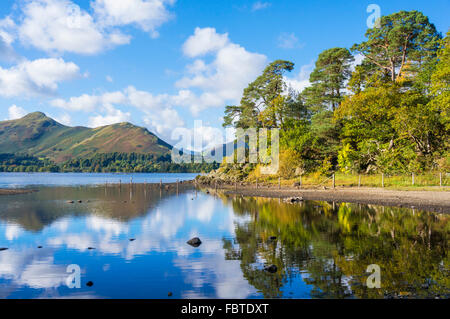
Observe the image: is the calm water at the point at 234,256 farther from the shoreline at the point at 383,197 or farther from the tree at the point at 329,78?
the tree at the point at 329,78

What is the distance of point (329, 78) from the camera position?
56312mm

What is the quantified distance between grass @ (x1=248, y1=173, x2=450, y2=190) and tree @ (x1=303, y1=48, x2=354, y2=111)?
14.0 meters

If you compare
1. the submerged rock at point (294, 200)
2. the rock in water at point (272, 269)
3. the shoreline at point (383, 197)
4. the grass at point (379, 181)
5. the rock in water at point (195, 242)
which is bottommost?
the rock in water at point (195, 242)

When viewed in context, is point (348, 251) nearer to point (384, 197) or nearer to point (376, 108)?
point (384, 197)

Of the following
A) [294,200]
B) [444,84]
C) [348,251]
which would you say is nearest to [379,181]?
[294,200]

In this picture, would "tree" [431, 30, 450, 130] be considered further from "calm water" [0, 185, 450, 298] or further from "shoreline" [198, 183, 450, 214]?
"calm water" [0, 185, 450, 298]

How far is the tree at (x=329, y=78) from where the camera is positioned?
55.8 m

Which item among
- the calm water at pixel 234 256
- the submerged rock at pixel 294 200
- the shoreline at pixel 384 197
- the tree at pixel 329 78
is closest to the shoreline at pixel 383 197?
the shoreline at pixel 384 197

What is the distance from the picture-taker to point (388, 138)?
1975 inches

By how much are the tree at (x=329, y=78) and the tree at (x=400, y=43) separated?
13.1 feet

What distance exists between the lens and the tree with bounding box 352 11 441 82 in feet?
164
